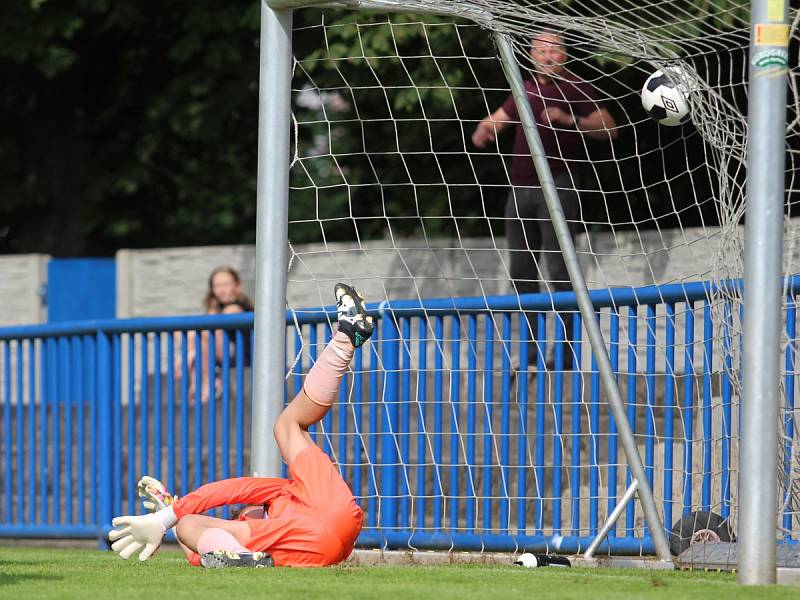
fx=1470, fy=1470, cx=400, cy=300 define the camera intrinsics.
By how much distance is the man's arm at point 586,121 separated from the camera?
26.1 feet

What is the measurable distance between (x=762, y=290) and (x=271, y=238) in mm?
2520

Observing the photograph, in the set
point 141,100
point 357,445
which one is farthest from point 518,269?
point 141,100

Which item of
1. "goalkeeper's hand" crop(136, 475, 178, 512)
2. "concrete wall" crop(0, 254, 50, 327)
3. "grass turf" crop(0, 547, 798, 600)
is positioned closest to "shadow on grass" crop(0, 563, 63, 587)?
"grass turf" crop(0, 547, 798, 600)

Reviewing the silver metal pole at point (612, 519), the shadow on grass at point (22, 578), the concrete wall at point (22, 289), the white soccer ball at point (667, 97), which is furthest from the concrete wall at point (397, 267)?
the shadow on grass at point (22, 578)

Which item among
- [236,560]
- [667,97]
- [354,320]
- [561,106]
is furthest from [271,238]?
[561,106]

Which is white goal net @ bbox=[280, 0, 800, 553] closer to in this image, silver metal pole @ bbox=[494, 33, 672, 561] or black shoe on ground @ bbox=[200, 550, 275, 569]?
silver metal pole @ bbox=[494, 33, 672, 561]

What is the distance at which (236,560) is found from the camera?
5.84 metres

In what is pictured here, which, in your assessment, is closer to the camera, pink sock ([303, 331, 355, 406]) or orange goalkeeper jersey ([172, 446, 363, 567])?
orange goalkeeper jersey ([172, 446, 363, 567])

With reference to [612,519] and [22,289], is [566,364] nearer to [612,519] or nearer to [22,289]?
[612,519]

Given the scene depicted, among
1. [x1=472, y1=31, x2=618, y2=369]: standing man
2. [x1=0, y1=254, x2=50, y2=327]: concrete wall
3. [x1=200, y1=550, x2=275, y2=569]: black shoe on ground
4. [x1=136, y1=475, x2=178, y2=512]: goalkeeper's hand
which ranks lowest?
[x1=200, y1=550, x2=275, y2=569]: black shoe on ground

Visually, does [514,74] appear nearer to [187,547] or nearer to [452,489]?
[452,489]

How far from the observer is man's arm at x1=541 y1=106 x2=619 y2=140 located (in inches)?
313

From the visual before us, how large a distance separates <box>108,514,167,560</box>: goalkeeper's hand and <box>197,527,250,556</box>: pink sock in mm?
165

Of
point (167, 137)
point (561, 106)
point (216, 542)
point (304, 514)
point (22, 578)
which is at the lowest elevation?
point (22, 578)
